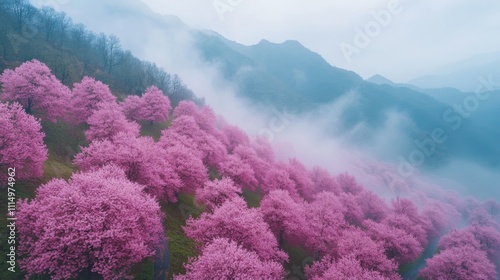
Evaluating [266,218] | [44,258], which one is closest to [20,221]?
[44,258]

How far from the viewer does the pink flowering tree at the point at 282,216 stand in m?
41.8

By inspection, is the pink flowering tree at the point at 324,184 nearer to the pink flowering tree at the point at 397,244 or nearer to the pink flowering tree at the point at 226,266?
the pink flowering tree at the point at 397,244

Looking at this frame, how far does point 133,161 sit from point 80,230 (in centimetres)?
1719

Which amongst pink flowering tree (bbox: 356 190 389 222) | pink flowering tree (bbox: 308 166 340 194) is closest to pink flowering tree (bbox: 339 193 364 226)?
pink flowering tree (bbox: 356 190 389 222)

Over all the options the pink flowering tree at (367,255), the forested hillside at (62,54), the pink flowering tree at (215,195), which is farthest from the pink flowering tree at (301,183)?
the forested hillside at (62,54)

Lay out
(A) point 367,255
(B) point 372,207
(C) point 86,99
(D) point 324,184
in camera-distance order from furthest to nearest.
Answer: (D) point 324,184 → (B) point 372,207 → (C) point 86,99 → (A) point 367,255

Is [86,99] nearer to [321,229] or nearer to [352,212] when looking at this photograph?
A: [321,229]

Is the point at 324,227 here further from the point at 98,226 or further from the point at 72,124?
the point at 72,124

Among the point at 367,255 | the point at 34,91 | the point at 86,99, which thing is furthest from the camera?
the point at 86,99

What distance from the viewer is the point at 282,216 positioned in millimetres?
41938

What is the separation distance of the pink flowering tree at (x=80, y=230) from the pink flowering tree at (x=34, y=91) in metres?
33.0

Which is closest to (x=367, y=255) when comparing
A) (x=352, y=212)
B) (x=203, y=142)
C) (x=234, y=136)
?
A: (x=352, y=212)

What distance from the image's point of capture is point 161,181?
126 feet

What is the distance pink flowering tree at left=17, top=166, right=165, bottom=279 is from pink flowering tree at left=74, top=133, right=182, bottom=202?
11.9m
